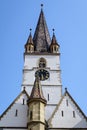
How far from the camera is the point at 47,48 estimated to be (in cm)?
3975

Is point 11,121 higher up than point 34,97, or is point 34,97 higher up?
point 34,97

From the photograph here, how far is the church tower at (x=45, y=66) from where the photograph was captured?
3444 cm

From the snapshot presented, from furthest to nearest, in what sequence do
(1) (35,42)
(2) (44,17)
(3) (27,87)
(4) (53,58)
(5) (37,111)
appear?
(2) (44,17) → (1) (35,42) → (4) (53,58) → (3) (27,87) → (5) (37,111)

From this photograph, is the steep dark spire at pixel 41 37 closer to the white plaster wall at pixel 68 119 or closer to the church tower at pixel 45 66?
the church tower at pixel 45 66

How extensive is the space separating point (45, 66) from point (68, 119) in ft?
33.9

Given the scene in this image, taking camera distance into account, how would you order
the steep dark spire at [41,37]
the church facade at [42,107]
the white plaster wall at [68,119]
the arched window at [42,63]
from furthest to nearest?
the steep dark spire at [41,37], the arched window at [42,63], the white plaster wall at [68,119], the church facade at [42,107]

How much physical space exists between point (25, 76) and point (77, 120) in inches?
393

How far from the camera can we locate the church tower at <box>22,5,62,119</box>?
3444 cm

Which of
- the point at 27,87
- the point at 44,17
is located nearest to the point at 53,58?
the point at 27,87

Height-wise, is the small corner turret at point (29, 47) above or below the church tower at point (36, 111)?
above

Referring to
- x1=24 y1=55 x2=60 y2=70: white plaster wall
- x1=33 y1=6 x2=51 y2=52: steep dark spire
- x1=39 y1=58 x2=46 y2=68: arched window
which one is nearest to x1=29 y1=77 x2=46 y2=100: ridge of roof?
x1=39 y1=58 x2=46 y2=68: arched window

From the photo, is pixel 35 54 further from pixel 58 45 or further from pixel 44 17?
pixel 44 17

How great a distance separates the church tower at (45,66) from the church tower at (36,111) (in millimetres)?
3766

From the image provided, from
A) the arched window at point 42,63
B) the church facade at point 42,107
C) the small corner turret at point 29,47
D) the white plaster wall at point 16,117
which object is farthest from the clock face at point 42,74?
the white plaster wall at point 16,117
